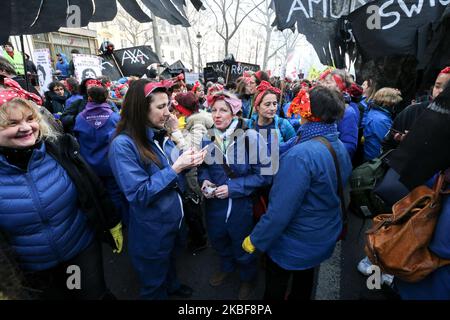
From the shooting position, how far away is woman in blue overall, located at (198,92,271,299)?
93.2 inches

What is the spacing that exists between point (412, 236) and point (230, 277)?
212cm

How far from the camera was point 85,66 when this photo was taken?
6.83 meters

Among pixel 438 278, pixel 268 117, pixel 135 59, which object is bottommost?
pixel 438 278

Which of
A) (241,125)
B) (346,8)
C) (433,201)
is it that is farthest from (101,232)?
(346,8)

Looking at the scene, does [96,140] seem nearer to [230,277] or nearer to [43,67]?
[230,277]

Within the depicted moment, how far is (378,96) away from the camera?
3.65 m

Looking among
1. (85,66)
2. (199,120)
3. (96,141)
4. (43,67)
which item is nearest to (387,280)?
(199,120)

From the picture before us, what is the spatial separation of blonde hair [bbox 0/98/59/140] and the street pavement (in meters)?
1.89

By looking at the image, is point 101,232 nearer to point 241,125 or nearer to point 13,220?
point 13,220

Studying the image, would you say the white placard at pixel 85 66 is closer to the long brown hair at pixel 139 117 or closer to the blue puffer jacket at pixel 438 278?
the long brown hair at pixel 139 117

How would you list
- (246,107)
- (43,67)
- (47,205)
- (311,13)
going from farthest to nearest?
(43,67) → (246,107) → (311,13) → (47,205)

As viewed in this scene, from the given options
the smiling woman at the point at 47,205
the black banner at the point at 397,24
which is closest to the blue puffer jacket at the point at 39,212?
the smiling woman at the point at 47,205

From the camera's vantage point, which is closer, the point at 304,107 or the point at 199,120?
the point at 304,107

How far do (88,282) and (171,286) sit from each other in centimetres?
90
